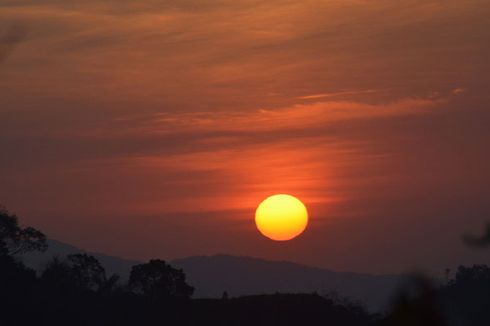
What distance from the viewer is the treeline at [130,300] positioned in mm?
66062

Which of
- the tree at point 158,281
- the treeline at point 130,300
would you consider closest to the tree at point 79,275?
the treeline at point 130,300

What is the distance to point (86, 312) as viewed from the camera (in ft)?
224

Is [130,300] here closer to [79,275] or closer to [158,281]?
[158,281]

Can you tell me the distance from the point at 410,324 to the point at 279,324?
62746 mm

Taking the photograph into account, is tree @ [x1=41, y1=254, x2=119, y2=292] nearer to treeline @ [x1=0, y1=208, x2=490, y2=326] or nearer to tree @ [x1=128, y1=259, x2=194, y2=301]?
treeline @ [x1=0, y1=208, x2=490, y2=326]

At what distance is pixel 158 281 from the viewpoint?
80.6m

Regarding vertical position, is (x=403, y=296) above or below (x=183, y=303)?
below

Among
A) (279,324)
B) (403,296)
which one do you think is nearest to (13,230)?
(279,324)

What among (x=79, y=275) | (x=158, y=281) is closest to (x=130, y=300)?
(x=158, y=281)

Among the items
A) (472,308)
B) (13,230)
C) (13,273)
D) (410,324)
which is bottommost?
(410,324)

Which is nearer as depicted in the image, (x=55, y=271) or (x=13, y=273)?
(x=13, y=273)

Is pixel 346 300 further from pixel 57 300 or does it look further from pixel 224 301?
pixel 57 300

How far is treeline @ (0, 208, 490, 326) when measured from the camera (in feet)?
217

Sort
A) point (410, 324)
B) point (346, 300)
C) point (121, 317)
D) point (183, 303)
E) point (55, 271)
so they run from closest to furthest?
point (410, 324), point (121, 317), point (183, 303), point (55, 271), point (346, 300)
